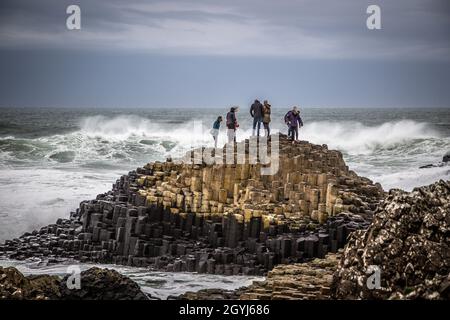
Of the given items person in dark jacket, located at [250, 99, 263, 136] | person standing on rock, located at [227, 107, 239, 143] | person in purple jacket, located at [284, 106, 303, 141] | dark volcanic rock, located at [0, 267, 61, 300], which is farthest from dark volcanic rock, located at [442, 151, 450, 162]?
dark volcanic rock, located at [0, 267, 61, 300]

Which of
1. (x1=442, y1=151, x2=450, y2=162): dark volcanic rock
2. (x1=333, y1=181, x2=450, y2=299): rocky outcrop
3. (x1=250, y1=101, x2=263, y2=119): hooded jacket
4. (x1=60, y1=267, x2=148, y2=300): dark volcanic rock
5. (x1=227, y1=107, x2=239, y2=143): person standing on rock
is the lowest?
(x1=60, y1=267, x2=148, y2=300): dark volcanic rock

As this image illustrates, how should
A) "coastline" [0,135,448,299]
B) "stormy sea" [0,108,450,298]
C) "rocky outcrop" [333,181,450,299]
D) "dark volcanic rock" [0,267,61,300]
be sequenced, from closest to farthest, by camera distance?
1. "rocky outcrop" [333,181,450,299]
2. "dark volcanic rock" [0,267,61,300]
3. "coastline" [0,135,448,299]
4. "stormy sea" [0,108,450,298]

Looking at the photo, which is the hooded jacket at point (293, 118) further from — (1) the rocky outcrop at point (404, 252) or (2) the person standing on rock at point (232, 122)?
(1) the rocky outcrop at point (404, 252)

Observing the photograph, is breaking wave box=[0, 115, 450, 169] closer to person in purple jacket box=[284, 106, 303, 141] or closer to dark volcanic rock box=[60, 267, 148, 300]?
person in purple jacket box=[284, 106, 303, 141]

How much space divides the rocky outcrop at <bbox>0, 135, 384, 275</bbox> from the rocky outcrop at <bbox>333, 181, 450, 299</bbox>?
3.12 metres

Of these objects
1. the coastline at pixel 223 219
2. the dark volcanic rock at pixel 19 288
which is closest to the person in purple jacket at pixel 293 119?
the coastline at pixel 223 219

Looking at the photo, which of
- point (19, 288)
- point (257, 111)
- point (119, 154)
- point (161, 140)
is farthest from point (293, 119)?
point (161, 140)

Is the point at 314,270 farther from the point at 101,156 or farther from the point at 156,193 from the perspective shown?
the point at 101,156

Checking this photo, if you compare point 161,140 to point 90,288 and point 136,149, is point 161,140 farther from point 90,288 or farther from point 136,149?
point 90,288

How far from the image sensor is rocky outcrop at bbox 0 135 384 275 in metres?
10.5

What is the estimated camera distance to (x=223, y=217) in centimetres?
1135

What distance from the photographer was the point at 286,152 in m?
12.6
